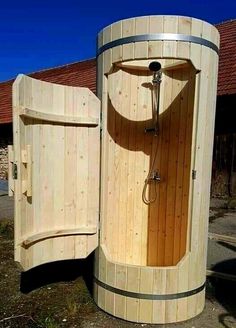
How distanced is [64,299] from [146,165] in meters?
1.72

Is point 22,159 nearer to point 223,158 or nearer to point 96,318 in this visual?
point 96,318

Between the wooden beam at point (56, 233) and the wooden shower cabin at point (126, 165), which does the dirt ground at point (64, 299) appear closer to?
the wooden shower cabin at point (126, 165)

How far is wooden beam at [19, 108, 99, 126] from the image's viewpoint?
104 inches

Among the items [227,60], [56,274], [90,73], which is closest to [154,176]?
[56,274]

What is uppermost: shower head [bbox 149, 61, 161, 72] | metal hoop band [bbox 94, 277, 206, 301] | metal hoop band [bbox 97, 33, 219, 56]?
metal hoop band [bbox 97, 33, 219, 56]

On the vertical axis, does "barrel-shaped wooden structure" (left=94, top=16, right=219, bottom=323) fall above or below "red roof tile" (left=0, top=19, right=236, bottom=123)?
below

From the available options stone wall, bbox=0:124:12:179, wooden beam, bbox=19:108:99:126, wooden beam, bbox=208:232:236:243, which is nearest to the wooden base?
wooden beam, bbox=19:108:99:126

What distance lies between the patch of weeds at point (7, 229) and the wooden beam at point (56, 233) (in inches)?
112

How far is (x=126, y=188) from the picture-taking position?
145 inches

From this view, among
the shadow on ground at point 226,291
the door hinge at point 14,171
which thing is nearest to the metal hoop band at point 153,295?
the shadow on ground at point 226,291

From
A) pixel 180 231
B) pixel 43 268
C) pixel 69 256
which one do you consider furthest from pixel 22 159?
pixel 43 268

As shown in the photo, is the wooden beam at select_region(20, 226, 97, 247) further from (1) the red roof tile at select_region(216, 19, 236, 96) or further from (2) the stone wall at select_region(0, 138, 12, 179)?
(2) the stone wall at select_region(0, 138, 12, 179)

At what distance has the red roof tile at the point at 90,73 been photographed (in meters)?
9.05

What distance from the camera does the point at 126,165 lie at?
368 cm
